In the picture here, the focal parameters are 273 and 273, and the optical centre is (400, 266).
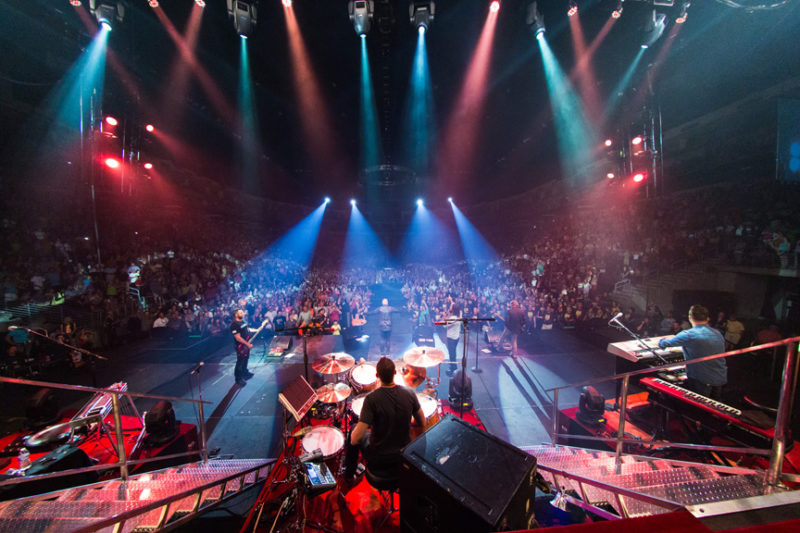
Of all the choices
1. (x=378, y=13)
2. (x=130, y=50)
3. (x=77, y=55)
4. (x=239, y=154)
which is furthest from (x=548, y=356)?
(x=77, y=55)

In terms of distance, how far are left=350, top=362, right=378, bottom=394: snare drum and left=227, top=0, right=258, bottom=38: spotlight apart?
5.82 metres

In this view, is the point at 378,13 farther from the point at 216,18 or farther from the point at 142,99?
the point at 142,99

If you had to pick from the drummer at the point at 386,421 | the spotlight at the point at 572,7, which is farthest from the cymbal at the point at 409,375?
the spotlight at the point at 572,7

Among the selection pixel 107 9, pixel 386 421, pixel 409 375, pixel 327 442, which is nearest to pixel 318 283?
pixel 107 9

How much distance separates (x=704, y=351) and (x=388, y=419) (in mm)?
3234

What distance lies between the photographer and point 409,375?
3891 millimetres

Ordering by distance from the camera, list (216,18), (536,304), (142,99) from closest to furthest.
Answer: (216,18), (142,99), (536,304)

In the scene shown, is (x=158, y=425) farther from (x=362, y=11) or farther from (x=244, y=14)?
(x=362, y=11)

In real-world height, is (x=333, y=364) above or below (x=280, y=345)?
above

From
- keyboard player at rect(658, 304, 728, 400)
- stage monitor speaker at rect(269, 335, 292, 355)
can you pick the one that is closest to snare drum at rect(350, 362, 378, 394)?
keyboard player at rect(658, 304, 728, 400)

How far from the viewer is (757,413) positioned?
2465 millimetres

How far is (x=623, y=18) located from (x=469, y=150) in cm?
648

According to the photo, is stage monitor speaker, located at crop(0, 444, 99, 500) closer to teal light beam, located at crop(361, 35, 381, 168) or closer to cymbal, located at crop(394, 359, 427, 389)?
cymbal, located at crop(394, 359, 427, 389)

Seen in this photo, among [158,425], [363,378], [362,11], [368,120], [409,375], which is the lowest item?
[158,425]
